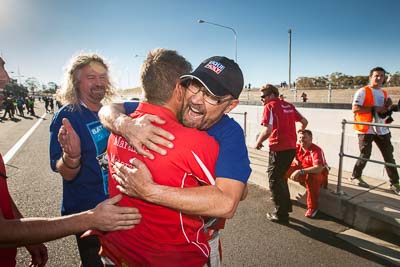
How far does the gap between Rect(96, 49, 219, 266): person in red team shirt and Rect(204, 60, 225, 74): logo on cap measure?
0.14 metres

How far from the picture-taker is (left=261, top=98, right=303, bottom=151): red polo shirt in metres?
4.17

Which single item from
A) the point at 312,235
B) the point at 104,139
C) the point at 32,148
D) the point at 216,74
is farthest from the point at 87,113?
the point at 32,148

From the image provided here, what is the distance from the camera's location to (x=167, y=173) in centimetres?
120

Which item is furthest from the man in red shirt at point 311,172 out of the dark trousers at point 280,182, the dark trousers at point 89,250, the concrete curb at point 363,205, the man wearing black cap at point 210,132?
the dark trousers at point 89,250

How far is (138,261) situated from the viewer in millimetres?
1280

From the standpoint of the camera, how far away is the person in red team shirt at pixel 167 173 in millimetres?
1160

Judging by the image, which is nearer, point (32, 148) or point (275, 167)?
point (275, 167)

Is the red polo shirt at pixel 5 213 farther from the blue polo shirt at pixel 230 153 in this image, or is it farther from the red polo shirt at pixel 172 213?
the blue polo shirt at pixel 230 153

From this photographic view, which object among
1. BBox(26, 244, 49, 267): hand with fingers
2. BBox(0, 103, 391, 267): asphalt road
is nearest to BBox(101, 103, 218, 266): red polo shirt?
BBox(26, 244, 49, 267): hand with fingers

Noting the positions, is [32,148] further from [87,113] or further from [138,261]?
[138,261]

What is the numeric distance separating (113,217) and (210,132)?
65 centimetres

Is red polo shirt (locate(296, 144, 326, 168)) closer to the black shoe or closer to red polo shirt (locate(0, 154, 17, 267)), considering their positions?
the black shoe

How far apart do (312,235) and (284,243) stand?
504mm

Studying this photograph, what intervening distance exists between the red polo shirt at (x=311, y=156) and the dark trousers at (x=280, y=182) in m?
0.45
